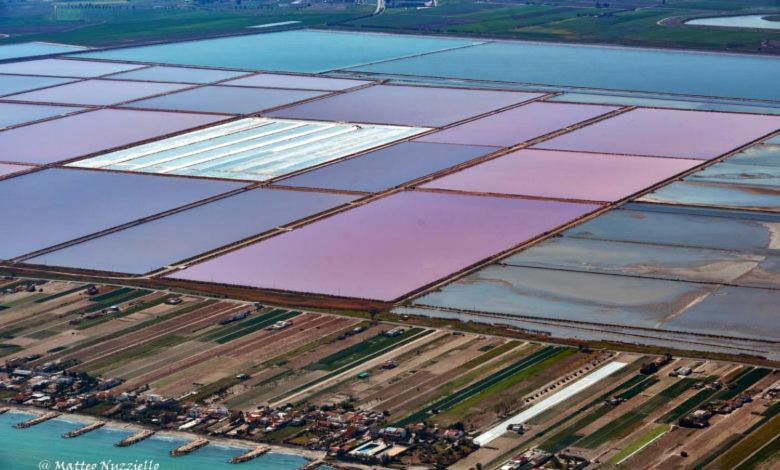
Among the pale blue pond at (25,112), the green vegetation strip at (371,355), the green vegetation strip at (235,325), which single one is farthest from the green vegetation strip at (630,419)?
the pale blue pond at (25,112)

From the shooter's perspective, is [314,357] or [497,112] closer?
[314,357]

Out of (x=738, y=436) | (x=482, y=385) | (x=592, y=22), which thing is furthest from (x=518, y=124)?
(x=592, y=22)

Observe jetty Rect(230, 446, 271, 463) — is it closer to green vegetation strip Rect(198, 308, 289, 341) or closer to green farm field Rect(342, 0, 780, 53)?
green vegetation strip Rect(198, 308, 289, 341)

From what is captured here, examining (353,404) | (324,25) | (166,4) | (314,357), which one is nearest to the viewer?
(353,404)

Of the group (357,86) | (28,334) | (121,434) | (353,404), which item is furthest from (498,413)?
(357,86)

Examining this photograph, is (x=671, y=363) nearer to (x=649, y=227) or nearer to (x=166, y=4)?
(x=649, y=227)

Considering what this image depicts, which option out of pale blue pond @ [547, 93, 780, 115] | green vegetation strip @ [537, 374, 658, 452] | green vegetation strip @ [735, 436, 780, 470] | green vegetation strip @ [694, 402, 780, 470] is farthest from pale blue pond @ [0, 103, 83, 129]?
green vegetation strip @ [735, 436, 780, 470]
